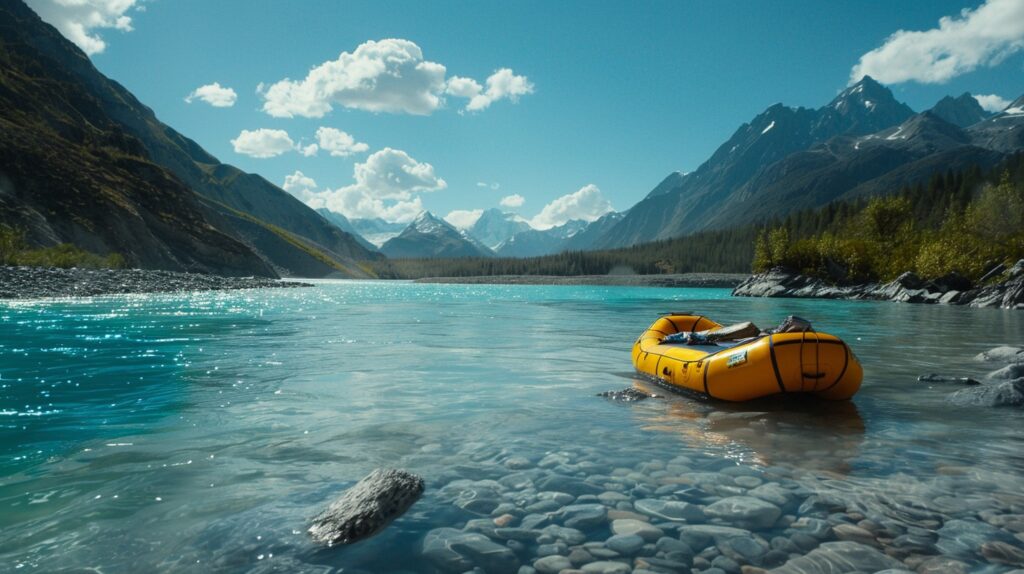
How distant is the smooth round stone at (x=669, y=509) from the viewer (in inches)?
219

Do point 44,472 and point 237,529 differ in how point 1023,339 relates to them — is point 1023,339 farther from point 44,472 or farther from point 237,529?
point 44,472

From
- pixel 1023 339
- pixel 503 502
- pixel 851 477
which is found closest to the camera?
pixel 503 502

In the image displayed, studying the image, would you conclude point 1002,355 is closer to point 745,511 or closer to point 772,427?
point 772,427

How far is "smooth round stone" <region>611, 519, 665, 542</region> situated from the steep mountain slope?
87.2 m

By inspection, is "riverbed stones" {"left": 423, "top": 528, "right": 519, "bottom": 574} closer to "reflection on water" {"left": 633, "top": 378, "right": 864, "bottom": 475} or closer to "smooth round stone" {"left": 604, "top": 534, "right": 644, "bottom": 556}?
"smooth round stone" {"left": 604, "top": 534, "right": 644, "bottom": 556}

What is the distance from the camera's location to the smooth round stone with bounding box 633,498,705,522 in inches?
219

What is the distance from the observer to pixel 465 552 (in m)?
4.91

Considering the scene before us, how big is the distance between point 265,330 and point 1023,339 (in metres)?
35.0

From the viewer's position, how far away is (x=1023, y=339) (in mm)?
23906

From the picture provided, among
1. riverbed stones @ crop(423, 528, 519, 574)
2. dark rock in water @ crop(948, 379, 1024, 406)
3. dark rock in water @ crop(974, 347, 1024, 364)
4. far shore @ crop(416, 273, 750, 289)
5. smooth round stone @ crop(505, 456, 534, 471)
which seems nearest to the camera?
riverbed stones @ crop(423, 528, 519, 574)

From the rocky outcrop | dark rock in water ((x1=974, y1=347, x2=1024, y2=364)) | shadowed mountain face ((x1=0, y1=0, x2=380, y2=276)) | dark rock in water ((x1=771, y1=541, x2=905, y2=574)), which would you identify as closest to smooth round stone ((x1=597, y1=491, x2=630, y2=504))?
dark rock in water ((x1=771, y1=541, x2=905, y2=574))

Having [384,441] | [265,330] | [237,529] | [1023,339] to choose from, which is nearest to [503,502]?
[237,529]

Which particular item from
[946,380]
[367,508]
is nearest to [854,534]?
[367,508]

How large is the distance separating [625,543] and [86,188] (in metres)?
108
